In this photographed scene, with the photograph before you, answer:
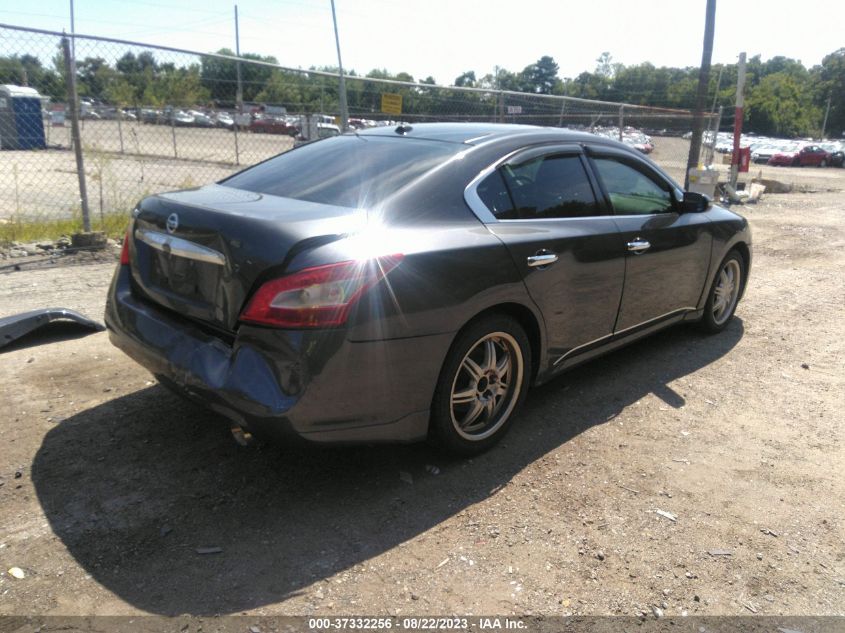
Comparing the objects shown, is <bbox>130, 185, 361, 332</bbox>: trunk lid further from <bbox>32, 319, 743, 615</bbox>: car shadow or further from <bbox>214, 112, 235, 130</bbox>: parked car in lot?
<bbox>214, 112, 235, 130</bbox>: parked car in lot

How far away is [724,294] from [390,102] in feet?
19.3

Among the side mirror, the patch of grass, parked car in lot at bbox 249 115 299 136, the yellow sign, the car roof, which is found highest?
the yellow sign

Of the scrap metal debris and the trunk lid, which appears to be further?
the scrap metal debris

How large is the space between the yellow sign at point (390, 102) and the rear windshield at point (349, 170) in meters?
5.95

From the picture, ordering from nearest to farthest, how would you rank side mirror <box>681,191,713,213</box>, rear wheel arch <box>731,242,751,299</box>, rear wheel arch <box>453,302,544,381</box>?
1. rear wheel arch <box>453,302,544,381</box>
2. side mirror <box>681,191,713,213</box>
3. rear wheel arch <box>731,242,751,299</box>

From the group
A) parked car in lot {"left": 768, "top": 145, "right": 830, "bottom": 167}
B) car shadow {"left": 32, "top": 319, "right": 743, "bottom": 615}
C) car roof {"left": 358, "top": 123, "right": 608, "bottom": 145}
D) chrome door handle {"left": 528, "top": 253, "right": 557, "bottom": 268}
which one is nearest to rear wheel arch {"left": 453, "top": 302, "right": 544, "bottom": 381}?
chrome door handle {"left": 528, "top": 253, "right": 557, "bottom": 268}

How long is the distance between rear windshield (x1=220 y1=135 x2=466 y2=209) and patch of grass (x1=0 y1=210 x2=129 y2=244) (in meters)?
4.73

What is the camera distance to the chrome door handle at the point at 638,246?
4125 millimetres

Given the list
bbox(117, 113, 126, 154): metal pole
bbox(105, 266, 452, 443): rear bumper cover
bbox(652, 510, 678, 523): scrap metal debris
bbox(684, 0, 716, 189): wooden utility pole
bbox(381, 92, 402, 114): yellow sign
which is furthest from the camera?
bbox(684, 0, 716, 189): wooden utility pole

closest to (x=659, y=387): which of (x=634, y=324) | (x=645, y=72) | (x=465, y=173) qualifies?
(x=634, y=324)

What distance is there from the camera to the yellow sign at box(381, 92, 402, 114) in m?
9.68

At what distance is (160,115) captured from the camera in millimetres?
10047

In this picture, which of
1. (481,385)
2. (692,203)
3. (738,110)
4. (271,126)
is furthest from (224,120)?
(738,110)

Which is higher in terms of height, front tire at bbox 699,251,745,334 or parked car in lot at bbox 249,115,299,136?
parked car in lot at bbox 249,115,299,136
